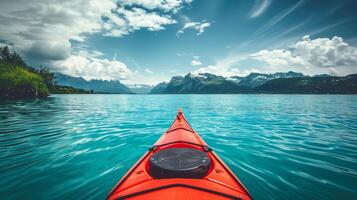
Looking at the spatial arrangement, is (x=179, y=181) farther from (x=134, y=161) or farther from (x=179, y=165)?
(x=134, y=161)

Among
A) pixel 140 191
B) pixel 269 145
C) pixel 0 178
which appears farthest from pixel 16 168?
pixel 269 145

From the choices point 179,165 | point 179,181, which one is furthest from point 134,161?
point 179,181

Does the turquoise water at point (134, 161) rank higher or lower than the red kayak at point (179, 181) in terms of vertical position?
lower

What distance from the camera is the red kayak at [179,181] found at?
262 cm

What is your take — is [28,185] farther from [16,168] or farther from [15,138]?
[15,138]

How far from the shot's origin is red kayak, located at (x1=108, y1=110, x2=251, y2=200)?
2.62 meters

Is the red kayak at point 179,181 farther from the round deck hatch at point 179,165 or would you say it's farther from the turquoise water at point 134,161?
the turquoise water at point 134,161

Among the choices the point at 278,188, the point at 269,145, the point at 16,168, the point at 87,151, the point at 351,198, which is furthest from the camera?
the point at 269,145

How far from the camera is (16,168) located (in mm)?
5957

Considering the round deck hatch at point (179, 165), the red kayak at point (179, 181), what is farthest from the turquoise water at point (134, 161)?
the round deck hatch at point (179, 165)

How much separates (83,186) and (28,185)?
1678mm

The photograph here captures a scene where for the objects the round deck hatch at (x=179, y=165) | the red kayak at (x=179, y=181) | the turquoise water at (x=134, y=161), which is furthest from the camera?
the turquoise water at (x=134, y=161)

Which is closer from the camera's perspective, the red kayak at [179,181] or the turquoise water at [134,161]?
the red kayak at [179,181]

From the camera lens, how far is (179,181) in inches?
112
